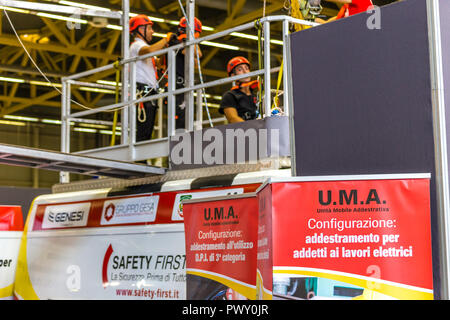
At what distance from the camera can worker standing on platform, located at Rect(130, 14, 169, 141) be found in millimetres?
7836

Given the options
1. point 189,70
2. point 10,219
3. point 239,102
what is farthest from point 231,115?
point 10,219

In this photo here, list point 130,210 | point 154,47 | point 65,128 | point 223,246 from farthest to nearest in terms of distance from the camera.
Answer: point 65,128 < point 154,47 < point 130,210 < point 223,246

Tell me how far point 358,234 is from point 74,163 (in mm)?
4238

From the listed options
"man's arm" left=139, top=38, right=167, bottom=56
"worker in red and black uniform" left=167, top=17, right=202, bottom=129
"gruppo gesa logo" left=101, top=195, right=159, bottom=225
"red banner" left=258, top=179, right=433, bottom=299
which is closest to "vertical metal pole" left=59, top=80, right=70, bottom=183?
"man's arm" left=139, top=38, right=167, bottom=56

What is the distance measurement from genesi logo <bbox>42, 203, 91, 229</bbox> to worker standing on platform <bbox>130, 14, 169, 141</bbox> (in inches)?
48.1

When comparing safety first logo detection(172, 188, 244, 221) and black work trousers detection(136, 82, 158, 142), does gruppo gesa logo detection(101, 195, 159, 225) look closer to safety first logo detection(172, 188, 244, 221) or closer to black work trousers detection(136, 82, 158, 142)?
safety first logo detection(172, 188, 244, 221)

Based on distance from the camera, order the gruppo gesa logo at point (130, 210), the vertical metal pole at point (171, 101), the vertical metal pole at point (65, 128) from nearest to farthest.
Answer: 1. the gruppo gesa logo at point (130, 210)
2. the vertical metal pole at point (171, 101)
3. the vertical metal pole at point (65, 128)

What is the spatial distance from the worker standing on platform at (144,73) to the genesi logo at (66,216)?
1.22 meters

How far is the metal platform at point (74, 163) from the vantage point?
20.3ft

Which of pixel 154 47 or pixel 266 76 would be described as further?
pixel 154 47

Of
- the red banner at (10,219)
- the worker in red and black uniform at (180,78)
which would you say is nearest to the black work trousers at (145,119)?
the worker in red and black uniform at (180,78)

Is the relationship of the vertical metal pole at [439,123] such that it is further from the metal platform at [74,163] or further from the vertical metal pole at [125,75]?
the vertical metal pole at [125,75]

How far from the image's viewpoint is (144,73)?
802cm

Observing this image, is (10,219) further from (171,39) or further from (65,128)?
(171,39)
